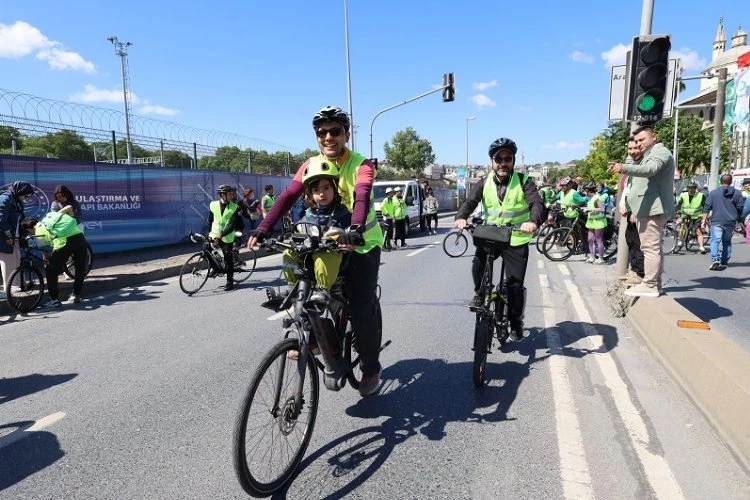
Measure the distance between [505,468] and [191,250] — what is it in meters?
11.6

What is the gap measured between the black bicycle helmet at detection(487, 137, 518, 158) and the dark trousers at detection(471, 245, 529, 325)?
83cm

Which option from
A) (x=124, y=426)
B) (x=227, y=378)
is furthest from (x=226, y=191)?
(x=124, y=426)

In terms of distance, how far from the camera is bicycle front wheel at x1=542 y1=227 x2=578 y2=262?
1185 centimetres

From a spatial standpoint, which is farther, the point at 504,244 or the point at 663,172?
the point at 663,172

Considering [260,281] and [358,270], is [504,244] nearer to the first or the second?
[358,270]

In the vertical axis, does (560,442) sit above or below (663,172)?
below

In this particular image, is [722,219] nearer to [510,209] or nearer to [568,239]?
[568,239]

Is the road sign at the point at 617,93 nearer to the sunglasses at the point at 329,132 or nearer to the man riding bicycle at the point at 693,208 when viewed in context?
the sunglasses at the point at 329,132

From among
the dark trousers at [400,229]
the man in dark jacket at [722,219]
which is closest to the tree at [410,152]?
the dark trousers at [400,229]

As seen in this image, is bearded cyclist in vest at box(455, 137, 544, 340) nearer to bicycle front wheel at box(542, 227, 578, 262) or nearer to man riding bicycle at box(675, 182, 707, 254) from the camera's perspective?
bicycle front wheel at box(542, 227, 578, 262)

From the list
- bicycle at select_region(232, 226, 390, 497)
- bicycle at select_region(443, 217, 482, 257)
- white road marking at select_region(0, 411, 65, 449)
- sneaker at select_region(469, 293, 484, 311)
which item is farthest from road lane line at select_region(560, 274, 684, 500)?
bicycle at select_region(443, 217, 482, 257)

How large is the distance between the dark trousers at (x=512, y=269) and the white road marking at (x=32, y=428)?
3278 mm

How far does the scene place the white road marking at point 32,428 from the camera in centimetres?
305

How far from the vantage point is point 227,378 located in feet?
13.3
